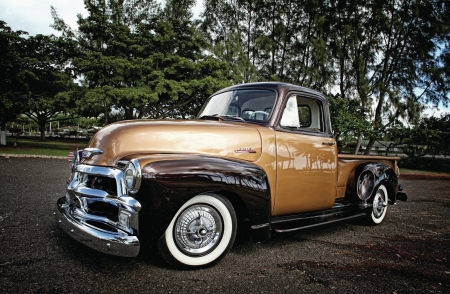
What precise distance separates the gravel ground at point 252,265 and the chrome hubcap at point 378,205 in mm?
387

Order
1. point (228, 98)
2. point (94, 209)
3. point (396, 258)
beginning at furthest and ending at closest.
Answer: point (228, 98) < point (396, 258) < point (94, 209)

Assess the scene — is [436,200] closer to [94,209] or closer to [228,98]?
[228,98]

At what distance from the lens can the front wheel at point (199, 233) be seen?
2.61 meters

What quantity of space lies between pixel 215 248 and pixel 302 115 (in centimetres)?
217

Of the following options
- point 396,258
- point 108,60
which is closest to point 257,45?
point 108,60

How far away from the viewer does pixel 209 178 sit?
260 cm

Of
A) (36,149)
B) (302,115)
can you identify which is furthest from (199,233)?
(36,149)

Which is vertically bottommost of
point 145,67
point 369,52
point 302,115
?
point 302,115

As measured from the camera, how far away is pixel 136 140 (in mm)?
2783

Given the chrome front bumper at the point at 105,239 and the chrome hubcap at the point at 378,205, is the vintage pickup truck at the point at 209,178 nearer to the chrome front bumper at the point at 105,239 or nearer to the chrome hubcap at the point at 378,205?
the chrome front bumper at the point at 105,239

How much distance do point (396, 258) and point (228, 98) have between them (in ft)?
8.68

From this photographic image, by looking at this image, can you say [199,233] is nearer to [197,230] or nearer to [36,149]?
[197,230]

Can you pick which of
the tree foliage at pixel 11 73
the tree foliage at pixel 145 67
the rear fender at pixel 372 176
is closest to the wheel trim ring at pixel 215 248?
the rear fender at pixel 372 176

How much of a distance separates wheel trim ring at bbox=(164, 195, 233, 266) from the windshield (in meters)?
1.20
